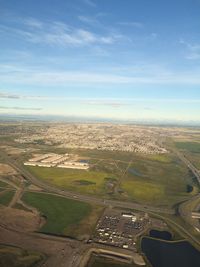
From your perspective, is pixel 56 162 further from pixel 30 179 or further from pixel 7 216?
pixel 7 216

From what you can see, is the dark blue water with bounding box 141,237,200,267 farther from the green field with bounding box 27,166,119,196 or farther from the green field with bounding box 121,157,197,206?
the green field with bounding box 27,166,119,196

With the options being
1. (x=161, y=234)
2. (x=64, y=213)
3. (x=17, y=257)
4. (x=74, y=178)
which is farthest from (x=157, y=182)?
(x=17, y=257)

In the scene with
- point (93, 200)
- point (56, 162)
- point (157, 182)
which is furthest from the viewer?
point (56, 162)

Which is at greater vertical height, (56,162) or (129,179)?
(56,162)

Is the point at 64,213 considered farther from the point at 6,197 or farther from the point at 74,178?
the point at 74,178

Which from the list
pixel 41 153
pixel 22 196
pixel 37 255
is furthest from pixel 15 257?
pixel 41 153

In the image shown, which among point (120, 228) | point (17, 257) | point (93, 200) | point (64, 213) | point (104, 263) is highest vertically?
point (93, 200)

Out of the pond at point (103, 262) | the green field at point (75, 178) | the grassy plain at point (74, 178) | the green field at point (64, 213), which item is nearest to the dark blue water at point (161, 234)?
the green field at point (64, 213)

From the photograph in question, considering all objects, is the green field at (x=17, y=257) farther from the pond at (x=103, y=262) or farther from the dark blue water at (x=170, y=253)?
the dark blue water at (x=170, y=253)
